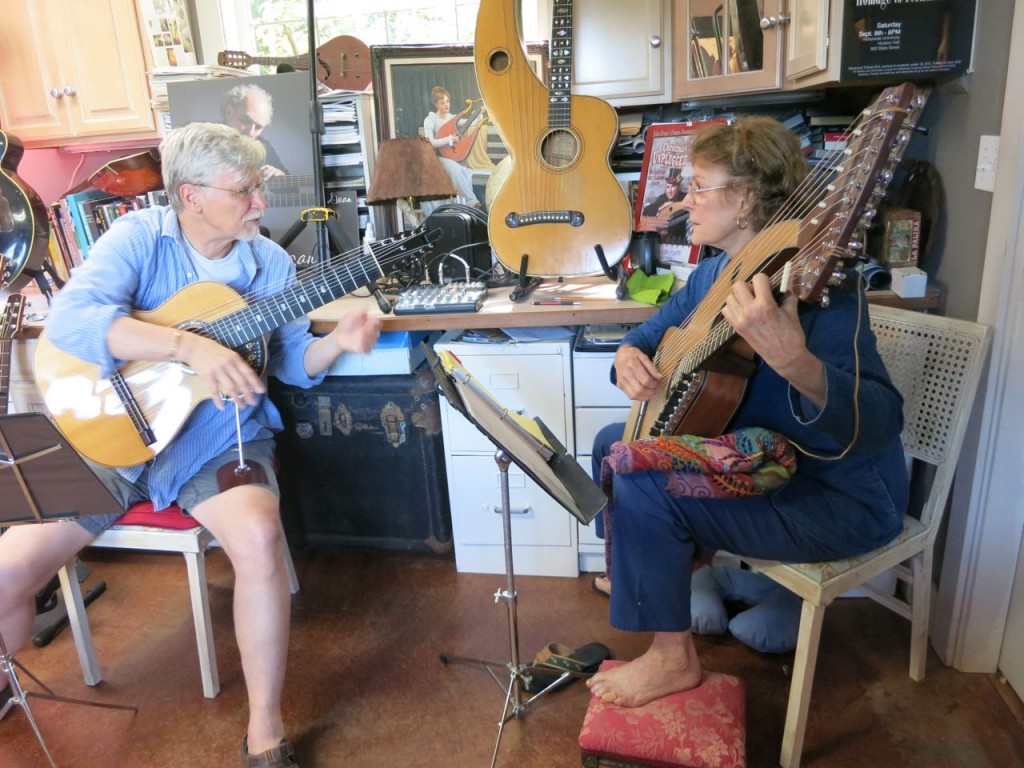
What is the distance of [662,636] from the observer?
150 cm

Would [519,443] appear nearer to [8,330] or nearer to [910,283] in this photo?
[910,283]

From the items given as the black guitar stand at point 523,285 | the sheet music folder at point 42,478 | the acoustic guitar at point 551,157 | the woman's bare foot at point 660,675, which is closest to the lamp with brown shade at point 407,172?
the acoustic guitar at point 551,157

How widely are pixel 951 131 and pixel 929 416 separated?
24.5 inches

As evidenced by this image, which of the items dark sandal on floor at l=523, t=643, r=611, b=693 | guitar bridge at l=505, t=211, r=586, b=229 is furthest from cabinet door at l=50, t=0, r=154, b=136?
dark sandal on floor at l=523, t=643, r=611, b=693

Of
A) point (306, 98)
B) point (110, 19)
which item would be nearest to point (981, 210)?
point (306, 98)

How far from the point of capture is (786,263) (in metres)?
1.18

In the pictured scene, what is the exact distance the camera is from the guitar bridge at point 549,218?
197 cm

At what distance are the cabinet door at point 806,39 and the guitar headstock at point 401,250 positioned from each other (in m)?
0.90

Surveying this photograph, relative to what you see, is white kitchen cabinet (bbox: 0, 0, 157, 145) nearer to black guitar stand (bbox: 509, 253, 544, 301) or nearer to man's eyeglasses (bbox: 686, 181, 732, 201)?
black guitar stand (bbox: 509, 253, 544, 301)

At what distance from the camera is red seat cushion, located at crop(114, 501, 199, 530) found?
5.43 feet

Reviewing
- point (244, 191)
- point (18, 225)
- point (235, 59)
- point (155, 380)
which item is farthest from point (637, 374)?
point (18, 225)

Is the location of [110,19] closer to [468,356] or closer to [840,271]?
[468,356]

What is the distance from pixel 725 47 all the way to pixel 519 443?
4.13ft

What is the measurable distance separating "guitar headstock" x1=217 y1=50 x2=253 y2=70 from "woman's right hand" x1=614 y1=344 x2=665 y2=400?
1677 mm
